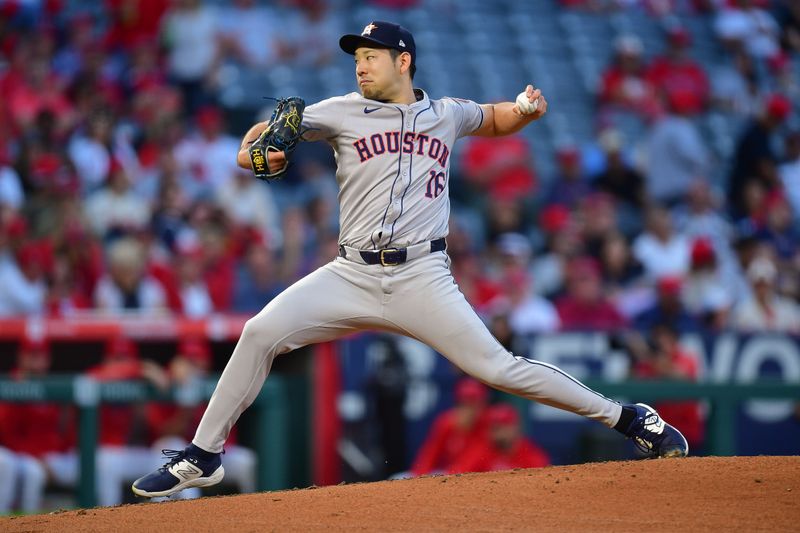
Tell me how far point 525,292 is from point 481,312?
556 mm

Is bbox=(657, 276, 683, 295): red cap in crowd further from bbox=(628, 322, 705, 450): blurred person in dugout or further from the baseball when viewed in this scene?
the baseball

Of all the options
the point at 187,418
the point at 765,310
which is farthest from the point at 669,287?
the point at 187,418

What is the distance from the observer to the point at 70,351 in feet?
28.2

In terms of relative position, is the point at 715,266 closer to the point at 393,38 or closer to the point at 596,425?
the point at 596,425

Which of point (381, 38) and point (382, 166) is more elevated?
point (381, 38)

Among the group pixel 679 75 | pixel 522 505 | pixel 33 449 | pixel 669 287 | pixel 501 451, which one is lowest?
pixel 501 451

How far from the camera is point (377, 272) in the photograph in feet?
16.2

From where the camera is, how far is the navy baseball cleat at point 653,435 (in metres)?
5.31

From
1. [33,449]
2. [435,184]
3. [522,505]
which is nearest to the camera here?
[522,505]

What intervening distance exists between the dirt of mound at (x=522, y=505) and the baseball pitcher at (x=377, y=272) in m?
0.28

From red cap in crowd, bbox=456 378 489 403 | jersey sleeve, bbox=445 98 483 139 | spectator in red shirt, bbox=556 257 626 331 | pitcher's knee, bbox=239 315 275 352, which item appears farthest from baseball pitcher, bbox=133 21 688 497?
spectator in red shirt, bbox=556 257 626 331

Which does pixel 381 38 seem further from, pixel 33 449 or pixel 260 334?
pixel 33 449

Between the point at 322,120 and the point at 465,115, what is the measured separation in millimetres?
641

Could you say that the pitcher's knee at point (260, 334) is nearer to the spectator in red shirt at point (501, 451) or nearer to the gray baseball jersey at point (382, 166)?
the gray baseball jersey at point (382, 166)
